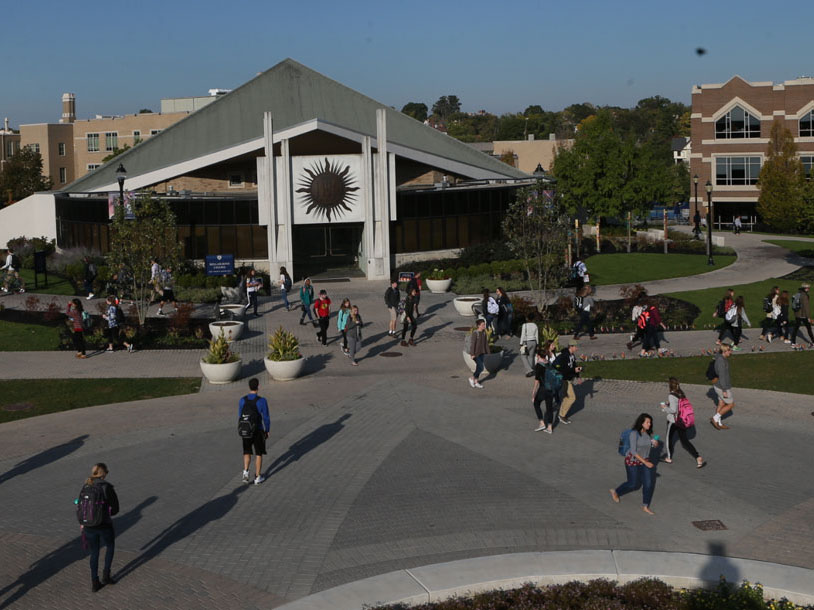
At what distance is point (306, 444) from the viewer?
1819 cm

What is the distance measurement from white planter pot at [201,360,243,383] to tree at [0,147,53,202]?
6594 centimetres

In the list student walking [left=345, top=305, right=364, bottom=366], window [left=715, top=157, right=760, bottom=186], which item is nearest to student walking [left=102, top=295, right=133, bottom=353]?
student walking [left=345, top=305, right=364, bottom=366]

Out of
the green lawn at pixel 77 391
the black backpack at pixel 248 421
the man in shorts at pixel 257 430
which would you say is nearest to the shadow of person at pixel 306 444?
the man in shorts at pixel 257 430

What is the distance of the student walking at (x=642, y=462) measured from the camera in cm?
1442

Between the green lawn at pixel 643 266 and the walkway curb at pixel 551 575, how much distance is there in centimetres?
2814

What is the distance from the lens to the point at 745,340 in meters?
27.5

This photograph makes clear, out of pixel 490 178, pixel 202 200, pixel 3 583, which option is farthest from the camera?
pixel 490 178

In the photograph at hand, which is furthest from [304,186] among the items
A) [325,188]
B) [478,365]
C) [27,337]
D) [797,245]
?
[797,245]

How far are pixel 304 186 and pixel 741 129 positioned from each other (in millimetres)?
46250

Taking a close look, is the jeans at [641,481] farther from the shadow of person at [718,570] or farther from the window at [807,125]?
the window at [807,125]

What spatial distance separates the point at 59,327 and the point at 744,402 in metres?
20.5

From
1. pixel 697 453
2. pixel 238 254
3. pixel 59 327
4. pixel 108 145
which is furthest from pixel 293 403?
pixel 108 145

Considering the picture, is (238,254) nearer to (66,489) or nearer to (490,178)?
(490,178)

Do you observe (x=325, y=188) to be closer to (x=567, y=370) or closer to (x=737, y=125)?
(x=567, y=370)
